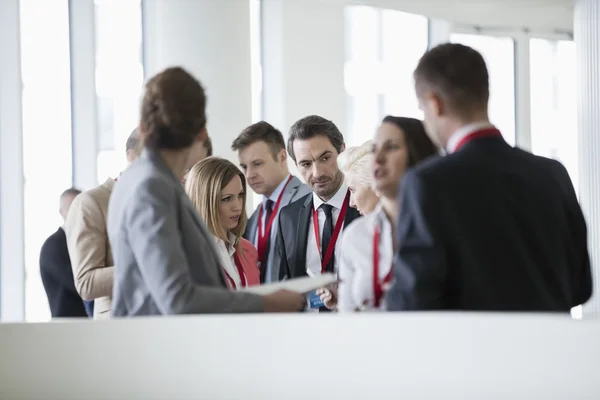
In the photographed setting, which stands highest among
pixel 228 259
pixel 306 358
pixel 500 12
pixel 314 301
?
pixel 500 12

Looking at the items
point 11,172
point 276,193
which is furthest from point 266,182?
point 11,172

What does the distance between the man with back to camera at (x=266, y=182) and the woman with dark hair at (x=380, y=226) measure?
31 cm

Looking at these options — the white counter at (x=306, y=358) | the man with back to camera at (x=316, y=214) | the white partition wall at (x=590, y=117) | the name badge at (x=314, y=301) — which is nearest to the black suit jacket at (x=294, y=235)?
the man with back to camera at (x=316, y=214)

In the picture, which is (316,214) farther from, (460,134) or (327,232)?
(460,134)

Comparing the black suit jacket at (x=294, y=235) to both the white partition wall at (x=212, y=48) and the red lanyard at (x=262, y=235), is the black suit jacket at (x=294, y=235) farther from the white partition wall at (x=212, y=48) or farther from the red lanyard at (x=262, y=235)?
the white partition wall at (x=212, y=48)

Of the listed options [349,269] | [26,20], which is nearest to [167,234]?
[349,269]

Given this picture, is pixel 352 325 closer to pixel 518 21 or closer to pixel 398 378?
pixel 398 378

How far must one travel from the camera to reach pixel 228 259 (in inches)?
97.5

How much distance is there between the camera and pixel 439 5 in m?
2.83

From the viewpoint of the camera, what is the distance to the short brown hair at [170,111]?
2.31 meters

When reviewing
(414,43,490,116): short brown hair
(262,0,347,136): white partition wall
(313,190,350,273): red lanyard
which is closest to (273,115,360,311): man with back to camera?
(313,190,350,273): red lanyard

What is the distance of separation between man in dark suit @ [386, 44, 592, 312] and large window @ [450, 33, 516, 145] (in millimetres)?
276

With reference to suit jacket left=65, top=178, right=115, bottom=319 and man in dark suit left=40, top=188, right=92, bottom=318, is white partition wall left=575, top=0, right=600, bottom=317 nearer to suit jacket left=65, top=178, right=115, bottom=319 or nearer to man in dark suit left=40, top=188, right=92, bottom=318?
suit jacket left=65, top=178, right=115, bottom=319

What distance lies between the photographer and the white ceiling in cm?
275
